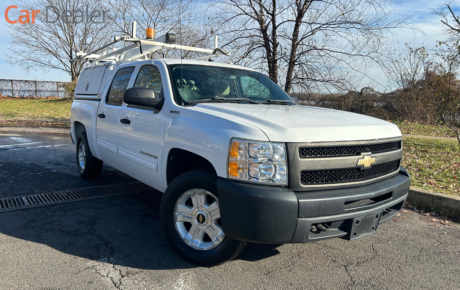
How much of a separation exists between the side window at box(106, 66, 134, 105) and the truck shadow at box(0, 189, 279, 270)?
1.42m

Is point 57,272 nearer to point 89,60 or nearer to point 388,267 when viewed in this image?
point 388,267

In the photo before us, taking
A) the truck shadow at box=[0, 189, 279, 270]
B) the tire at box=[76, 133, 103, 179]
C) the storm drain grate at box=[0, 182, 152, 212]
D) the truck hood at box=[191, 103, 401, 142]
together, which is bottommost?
the storm drain grate at box=[0, 182, 152, 212]

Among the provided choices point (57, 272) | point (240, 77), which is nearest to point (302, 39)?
point (240, 77)

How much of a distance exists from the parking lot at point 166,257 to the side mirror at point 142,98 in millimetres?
1402

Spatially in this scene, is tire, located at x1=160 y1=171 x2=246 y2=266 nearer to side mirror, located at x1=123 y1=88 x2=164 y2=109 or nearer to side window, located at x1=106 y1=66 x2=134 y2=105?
side mirror, located at x1=123 y1=88 x2=164 y2=109

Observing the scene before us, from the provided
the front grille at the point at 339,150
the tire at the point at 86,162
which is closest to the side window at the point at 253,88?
the front grille at the point at 339,150

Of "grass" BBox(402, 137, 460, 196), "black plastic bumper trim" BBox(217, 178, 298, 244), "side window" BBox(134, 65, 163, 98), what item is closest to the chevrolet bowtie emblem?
"black plastic bumper trim" BBox(217, 178, 298, 244)

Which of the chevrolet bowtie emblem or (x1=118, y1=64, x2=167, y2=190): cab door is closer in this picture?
the chevrolet bowtie emblem

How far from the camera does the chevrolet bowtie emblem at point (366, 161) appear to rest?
298cm

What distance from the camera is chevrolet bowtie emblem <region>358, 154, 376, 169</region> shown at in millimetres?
2982

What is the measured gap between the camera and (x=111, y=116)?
491cm

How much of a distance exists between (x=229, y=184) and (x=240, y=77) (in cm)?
218

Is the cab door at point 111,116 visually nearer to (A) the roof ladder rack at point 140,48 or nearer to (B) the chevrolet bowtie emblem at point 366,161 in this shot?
(A) the roof ladder rack at point 140,48

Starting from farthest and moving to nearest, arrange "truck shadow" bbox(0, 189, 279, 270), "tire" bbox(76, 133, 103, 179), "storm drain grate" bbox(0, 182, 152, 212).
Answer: "tire" bbox(76, 133, 103, 179), "storm drain grate" bbox(0, 182, 152, 212), "truck shadow" bbox(0, 189, 279, 270)
